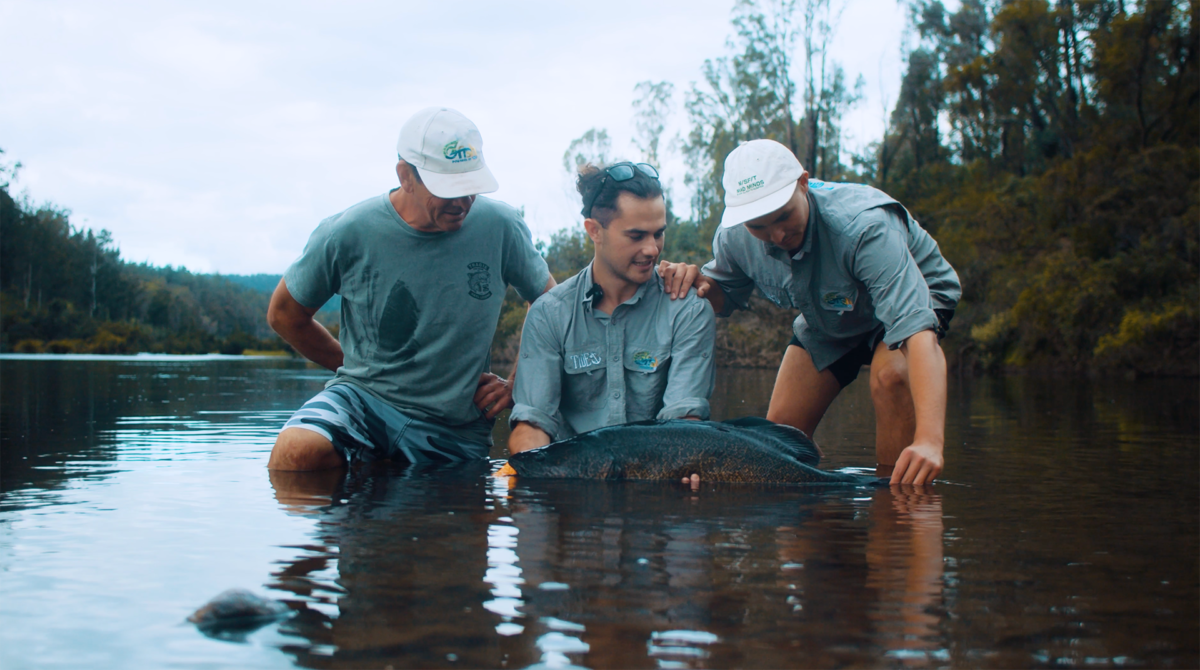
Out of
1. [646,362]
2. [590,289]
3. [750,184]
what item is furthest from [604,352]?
[750,184]

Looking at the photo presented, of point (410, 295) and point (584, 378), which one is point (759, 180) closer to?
point (584, 378)

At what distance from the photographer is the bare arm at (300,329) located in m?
4.80

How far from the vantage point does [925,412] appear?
3494 millimetres

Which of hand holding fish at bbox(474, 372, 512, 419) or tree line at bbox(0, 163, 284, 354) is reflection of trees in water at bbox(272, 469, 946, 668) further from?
tree line at bbox(0, 163, 284, 354)

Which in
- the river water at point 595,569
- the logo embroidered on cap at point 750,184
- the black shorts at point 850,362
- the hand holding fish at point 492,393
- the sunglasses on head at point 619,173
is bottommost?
the river water at point 595,569

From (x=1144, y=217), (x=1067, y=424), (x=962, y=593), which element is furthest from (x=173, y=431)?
(x=1144, y=217)

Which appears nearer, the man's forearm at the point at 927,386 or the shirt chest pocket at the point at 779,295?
the man's forearm at the point at 927,386

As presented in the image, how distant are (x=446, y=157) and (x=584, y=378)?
125cm

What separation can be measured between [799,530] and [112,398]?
33.1 feet

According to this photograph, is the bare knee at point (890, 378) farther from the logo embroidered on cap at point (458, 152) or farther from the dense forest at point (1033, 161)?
the dense forest at point (1033, 161)

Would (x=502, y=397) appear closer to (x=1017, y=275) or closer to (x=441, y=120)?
(x=441, y=120)

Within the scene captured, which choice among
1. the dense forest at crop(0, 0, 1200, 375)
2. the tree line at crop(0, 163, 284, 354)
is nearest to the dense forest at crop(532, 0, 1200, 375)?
the dense forest at crop(0, 0, 1200, 375)

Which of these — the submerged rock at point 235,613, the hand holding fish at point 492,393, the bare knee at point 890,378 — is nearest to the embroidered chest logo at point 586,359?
the hand holding fish at point 492,393

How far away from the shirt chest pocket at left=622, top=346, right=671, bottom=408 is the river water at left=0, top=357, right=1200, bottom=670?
27.0 inches
